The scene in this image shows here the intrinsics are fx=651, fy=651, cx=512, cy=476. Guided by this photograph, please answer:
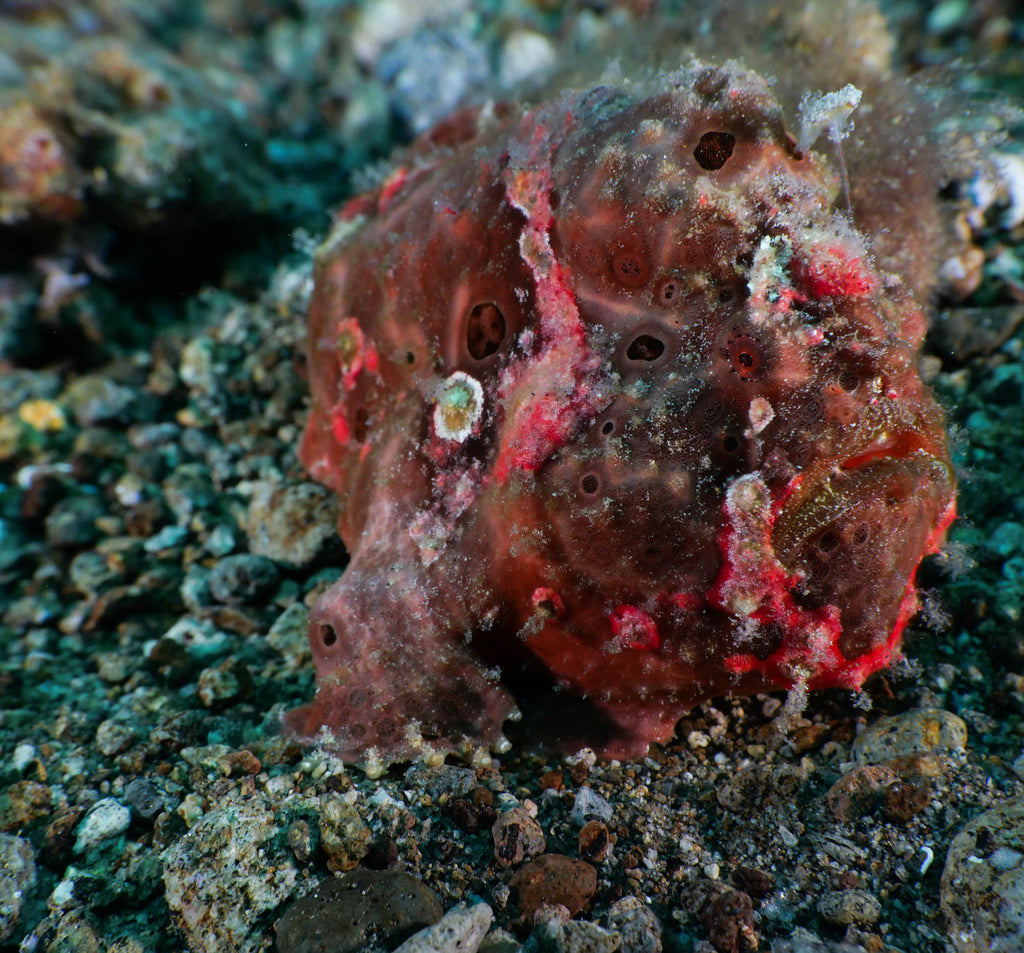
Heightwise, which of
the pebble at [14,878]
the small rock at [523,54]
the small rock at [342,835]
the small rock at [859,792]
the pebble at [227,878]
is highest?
the small rock at [523,54]

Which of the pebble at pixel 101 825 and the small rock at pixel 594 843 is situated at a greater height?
the small rock at pixel 594 843

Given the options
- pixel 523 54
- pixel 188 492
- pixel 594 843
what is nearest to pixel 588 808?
pixel 594 843

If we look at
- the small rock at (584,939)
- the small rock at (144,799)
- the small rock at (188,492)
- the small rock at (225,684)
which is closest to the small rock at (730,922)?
the small rock at (584,939)

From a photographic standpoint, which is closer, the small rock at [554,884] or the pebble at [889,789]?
the small rock at [554,884]

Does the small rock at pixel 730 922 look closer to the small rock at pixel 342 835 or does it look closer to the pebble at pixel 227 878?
the small rock at pixel 342 835

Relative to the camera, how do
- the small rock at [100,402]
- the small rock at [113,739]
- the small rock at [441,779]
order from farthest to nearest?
1. the small rock at [100,402]
2. the small rock at [113,739]
3. the small rock at [441,779]

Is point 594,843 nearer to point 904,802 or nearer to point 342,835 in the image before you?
point 342,835

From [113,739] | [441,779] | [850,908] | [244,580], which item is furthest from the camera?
[244,580]
